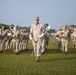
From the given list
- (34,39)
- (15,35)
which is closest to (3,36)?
(15,35)

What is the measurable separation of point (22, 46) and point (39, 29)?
1281 centimetres

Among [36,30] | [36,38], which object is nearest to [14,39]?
[36,38]

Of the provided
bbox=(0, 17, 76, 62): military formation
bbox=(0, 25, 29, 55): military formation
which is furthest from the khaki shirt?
bbox=(0, 25, 29, 55): military formation

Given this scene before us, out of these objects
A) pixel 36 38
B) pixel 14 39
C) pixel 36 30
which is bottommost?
pixel 14 39

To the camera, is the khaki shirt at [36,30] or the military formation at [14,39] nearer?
the khaki shirt at [36,30]

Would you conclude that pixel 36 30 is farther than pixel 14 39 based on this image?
No

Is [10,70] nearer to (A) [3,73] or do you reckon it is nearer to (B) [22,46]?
(A) [3,73]

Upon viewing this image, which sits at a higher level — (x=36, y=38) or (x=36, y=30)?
(x=36, y=30)

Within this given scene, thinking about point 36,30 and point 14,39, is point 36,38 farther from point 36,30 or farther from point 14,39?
point 14,39

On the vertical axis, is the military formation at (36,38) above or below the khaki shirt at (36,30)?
below

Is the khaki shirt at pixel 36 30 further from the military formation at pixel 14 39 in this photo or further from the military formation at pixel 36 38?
the military formation at pixel 14 39

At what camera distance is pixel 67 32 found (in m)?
25.0

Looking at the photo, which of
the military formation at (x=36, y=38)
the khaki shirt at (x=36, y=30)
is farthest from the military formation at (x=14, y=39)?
the khaki shirt at (x=36, y=30)

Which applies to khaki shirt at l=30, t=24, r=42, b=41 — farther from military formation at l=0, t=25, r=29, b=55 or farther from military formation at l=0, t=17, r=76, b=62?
military formation at l=0, t=25, r=29, b=55
